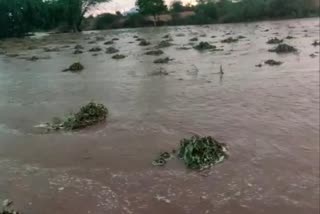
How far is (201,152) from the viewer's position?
695 cm

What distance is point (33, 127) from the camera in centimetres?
959

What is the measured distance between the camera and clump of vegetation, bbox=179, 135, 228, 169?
22.2ft

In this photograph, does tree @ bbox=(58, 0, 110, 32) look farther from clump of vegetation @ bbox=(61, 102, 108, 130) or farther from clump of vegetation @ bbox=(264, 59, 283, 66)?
clump of vegetation @ bbox=(61, 102, 108, 130)

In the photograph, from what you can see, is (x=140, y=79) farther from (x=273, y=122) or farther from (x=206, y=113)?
(x=273, y=122)

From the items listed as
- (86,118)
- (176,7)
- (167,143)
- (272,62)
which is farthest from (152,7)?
(167,143)

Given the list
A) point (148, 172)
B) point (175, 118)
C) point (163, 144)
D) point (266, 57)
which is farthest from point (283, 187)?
point (266, 57)

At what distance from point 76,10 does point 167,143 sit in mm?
49788

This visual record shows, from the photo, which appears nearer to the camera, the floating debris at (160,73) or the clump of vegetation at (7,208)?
the clump of vegetation at (7,208)

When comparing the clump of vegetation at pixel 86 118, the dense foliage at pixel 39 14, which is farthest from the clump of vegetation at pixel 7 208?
the dense foliage at pixel 39 14

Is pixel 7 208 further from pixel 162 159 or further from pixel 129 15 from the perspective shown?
pixel 129 15

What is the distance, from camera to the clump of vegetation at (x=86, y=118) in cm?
925

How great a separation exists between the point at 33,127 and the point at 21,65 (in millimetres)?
13848

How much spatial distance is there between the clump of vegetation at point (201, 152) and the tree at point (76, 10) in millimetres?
49694

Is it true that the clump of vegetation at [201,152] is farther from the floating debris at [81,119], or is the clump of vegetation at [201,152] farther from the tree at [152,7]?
the tree at [152,7]
